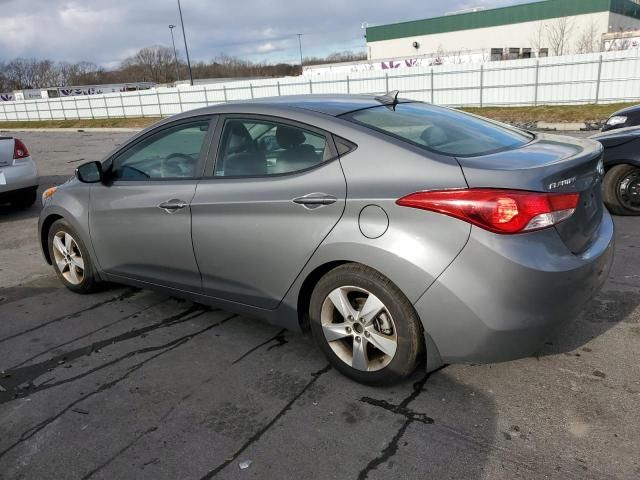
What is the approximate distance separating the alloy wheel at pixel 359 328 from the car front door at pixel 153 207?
42.6 inches

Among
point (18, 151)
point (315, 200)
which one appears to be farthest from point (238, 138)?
point (18, 151)

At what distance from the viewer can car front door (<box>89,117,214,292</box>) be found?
11.6 feet

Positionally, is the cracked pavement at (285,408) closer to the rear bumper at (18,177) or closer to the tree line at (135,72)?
the rear bumper at (18,177)

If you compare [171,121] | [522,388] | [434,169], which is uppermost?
[171,121]

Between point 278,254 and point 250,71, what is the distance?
124 meters

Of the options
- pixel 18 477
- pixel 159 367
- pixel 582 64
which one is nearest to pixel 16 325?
pixel 159 367

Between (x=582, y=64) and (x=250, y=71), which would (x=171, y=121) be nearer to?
(x=582, y=64)

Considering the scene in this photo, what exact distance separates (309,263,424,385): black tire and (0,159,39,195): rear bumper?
6.74 m

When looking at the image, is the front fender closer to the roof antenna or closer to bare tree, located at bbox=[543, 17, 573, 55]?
the roof antenna

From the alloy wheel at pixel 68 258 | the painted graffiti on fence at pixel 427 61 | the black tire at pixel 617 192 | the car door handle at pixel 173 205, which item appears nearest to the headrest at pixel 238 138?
the car door handle at pixel 173 205

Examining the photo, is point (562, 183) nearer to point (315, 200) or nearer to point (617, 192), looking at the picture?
point (315, 200)

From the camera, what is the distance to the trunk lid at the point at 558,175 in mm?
2486

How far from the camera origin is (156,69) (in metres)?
114

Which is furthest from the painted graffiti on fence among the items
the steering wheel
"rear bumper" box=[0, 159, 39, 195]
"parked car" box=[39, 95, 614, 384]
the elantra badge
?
the elantra badge
